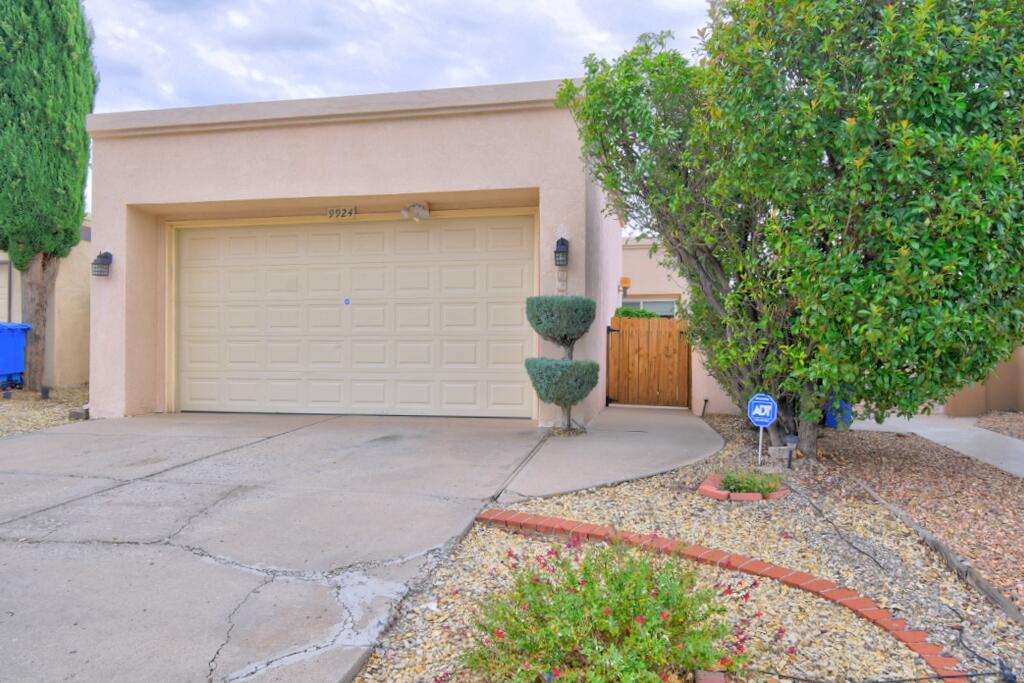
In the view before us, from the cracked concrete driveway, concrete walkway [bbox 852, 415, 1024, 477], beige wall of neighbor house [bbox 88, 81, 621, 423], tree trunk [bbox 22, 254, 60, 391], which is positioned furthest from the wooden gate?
tree trunk [bbox 22, 254, 60, 391]

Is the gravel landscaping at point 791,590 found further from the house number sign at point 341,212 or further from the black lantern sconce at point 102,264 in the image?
the black lantern sconce at point 102,264

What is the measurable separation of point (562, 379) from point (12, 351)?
9.10 m

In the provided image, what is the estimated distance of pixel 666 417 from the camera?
876cm

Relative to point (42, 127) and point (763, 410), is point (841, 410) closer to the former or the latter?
point (763, 410)

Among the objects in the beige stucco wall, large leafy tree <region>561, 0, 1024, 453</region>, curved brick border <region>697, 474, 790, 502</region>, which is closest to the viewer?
large leafy tree <region>561, 0, 1024, 453</region>

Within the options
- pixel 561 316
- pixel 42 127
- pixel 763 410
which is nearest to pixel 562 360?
pixel 561 316

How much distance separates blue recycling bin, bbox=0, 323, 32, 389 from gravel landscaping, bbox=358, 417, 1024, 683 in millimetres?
9779

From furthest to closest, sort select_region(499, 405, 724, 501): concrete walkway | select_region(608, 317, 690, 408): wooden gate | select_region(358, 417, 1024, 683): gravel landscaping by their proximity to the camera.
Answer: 1. select_region(608, 317, 690, 408): wooden gate
2. select_region(499, 405, 724, 501): concrete walkway
3. select_region(358, 417, 1024, 683): gravel landscaping

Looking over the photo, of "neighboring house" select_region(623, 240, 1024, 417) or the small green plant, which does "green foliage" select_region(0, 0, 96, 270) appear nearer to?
"neighboring house" select_region(623, 240, 1024, 417)

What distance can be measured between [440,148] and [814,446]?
5198 mm

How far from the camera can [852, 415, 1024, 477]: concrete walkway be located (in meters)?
6.01

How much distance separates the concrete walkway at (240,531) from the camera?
2.49 meters

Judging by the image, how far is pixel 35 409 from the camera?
29.5ft

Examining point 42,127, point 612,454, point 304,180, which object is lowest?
point 612,454
